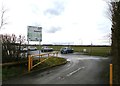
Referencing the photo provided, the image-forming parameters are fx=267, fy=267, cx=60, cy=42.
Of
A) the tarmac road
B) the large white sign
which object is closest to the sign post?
the large white sign

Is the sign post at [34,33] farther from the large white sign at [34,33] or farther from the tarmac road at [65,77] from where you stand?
the tarmac road at [65,77]

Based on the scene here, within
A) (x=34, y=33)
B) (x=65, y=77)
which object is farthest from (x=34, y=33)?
(x=65, y=77)

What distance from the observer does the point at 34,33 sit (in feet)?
85.5

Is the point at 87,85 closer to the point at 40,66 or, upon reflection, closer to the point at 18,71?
the point at 18,71

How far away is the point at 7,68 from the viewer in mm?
19297

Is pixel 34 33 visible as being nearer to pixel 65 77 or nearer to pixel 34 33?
pixel 34 33

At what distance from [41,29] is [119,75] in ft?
46.6

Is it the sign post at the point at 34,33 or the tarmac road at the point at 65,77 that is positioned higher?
the sign post at the point at 34,33

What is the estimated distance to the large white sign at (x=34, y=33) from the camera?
25469 millimetres

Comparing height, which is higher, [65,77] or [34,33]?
[34,33]

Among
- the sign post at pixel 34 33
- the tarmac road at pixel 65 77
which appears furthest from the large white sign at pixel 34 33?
the tarmac road at pixel 65 77

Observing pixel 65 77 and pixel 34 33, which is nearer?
pixel 65 77

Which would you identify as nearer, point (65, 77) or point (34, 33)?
point (65, 77)

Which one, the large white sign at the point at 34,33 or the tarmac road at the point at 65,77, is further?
the large white sign at the point at 34,33
